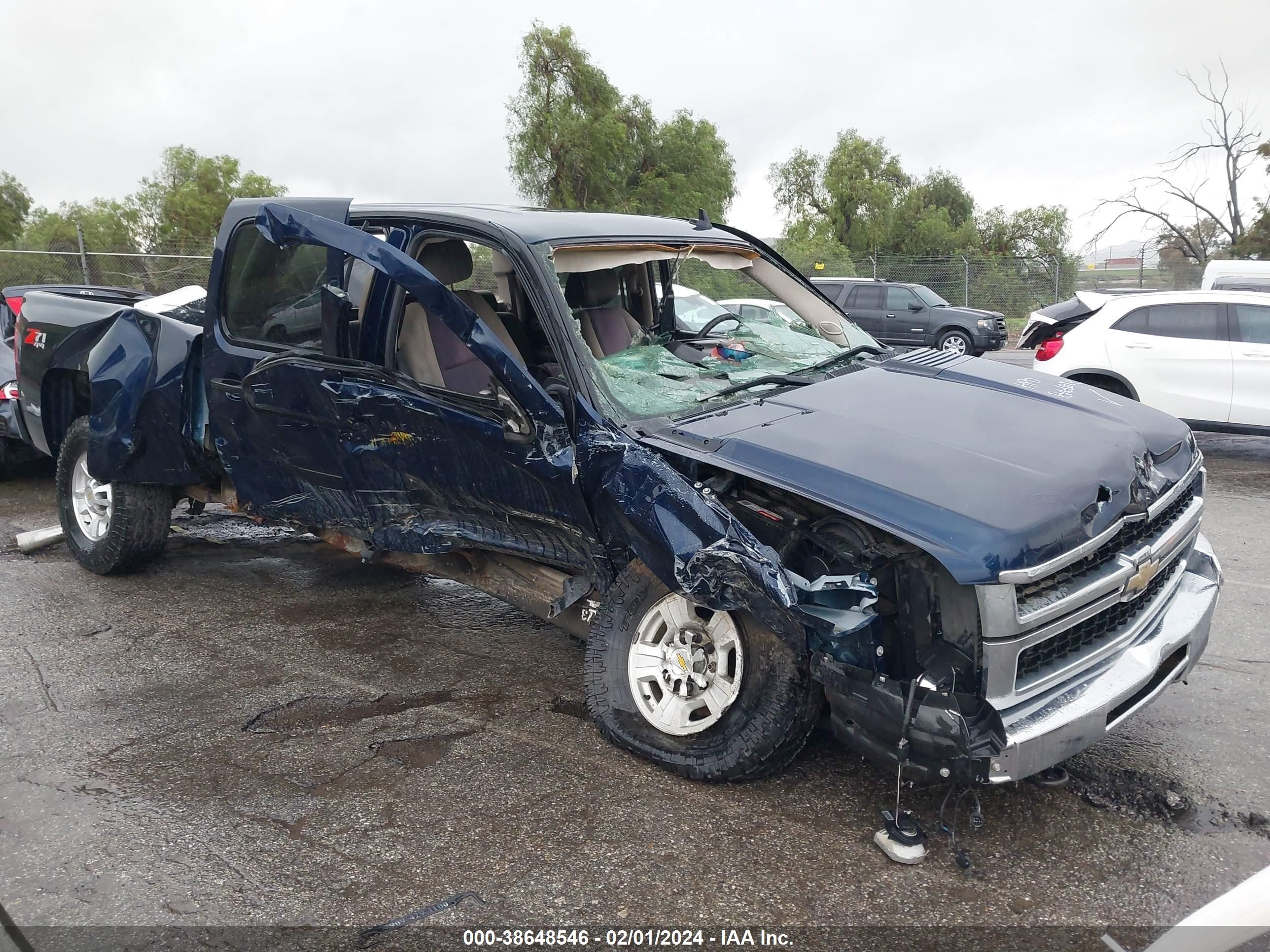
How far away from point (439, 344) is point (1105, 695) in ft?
9.24

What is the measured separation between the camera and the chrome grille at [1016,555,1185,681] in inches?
109

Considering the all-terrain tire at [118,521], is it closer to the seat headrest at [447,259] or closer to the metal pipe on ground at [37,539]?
the metal pipe on ground at [37,539]

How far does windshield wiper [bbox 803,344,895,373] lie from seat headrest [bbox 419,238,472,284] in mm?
1528

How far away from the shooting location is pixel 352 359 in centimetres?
402

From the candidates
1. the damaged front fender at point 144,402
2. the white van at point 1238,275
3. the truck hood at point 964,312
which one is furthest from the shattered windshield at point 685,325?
the truck hood at point 964,312

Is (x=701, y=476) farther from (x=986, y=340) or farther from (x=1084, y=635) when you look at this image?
(x=986, y=340)

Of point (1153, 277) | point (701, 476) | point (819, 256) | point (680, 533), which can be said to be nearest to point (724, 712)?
point (680, 533)

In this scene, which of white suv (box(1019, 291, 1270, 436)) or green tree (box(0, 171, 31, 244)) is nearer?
white suv (box(1019, 291, 1270, 436))

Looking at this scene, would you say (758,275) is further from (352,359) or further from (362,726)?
(362,726)

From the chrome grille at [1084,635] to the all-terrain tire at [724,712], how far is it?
64cm

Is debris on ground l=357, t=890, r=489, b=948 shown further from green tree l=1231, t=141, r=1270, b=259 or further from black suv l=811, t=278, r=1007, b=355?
green tree l=1231, t=141, r=1270, b=259

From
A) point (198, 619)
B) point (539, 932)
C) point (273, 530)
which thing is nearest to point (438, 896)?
point (539, 932)

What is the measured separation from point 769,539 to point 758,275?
2.24m

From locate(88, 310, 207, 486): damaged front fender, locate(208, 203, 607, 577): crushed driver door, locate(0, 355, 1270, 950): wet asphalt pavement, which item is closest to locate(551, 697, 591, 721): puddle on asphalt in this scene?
locate(0, 355, 1270, 950): wet asphalt pavement
